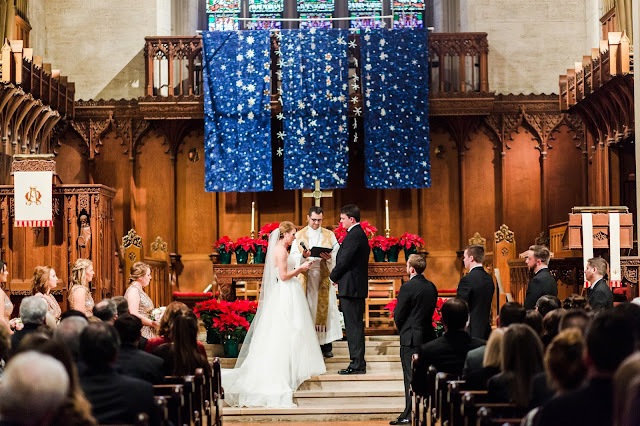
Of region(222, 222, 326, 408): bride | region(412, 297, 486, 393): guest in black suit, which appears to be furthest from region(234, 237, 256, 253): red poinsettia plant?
region(412, 297, 486, 393): guest in black suit

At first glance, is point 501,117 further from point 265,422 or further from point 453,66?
point 265,422

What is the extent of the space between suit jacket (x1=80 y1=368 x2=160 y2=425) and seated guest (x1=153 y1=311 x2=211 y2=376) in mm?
1681

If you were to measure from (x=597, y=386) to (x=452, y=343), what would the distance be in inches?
119

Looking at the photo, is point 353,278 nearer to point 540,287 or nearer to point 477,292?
point 477,292

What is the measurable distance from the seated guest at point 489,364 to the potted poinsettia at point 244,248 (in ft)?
23.3

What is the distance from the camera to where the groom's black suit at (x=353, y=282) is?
30.5 feet

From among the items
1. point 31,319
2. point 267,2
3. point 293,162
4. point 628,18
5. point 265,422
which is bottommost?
point 265,422

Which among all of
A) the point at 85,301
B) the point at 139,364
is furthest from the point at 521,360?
the point at 85,301

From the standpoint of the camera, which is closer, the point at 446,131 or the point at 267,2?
the point at 446,131

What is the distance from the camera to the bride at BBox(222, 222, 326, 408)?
883 centimetres

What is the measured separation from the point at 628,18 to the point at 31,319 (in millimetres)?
10720

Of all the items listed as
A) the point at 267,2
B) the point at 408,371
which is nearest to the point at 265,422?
the point at 408,371

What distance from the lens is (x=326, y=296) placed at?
9953 millimetres

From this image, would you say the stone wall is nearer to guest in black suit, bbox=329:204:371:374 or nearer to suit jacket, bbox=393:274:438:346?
guest in black suit, bbox=329:204:371:374
